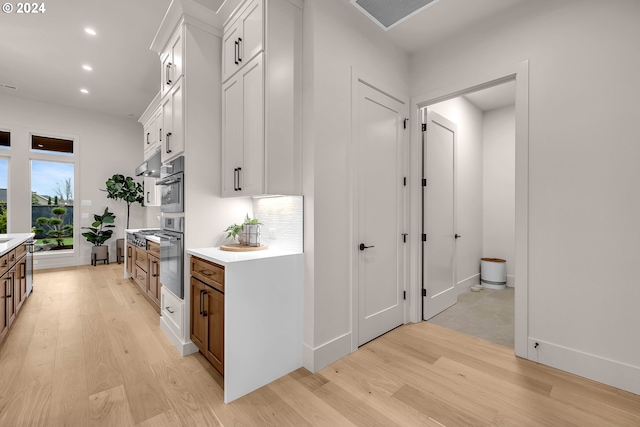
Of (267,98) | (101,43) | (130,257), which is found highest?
(101,43)

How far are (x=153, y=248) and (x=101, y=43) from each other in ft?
8.92

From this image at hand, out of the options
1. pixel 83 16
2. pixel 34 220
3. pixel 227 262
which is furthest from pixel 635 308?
pixel 34 220

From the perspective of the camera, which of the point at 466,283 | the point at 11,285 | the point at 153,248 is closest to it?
the point at 11,285

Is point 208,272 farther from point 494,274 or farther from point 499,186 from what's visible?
point 499,186

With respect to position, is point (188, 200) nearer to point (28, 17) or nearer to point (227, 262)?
point (227, 262)

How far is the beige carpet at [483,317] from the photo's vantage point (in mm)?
2703

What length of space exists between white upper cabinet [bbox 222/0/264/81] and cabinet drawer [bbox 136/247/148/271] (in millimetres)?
2585

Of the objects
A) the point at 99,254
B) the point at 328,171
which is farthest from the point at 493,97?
the point at 99,254

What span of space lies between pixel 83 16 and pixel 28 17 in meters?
0.62

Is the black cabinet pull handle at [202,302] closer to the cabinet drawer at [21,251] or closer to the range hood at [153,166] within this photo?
the range hood at [153,166]

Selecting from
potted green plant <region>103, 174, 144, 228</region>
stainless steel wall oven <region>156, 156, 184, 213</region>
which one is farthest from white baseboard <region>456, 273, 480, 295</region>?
potted green plant <region>103, 174, 144, 228</region>

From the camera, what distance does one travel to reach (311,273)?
2.10 meters

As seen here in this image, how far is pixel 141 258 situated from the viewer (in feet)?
12.7

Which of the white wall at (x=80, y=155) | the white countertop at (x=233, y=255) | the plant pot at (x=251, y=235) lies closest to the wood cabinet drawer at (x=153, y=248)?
the white countertop at (x=233, y=255)
